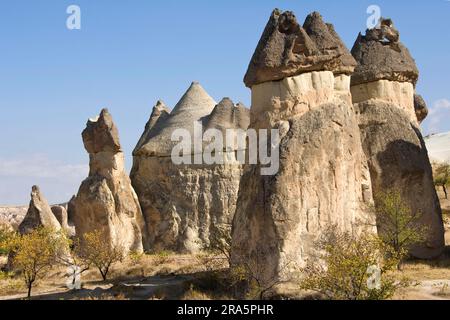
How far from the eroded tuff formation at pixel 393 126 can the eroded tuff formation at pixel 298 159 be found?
10.4 ft

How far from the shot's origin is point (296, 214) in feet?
40.5

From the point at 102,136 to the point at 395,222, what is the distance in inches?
395

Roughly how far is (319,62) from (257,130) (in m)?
1.93

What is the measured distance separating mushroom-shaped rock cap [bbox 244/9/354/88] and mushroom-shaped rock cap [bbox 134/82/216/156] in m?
9.37

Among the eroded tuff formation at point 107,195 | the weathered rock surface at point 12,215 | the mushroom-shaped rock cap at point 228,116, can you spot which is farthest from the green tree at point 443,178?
the weathered rock surface at point 12,215

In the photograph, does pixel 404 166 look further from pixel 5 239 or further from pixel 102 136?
pixel 5 239

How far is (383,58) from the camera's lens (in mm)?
18469

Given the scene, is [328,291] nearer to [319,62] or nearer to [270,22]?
[319,62]

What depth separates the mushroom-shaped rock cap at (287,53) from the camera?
1345 centimetres

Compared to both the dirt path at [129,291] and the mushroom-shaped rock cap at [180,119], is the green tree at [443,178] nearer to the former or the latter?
the mushroom-shaped rock cap at [180,119]

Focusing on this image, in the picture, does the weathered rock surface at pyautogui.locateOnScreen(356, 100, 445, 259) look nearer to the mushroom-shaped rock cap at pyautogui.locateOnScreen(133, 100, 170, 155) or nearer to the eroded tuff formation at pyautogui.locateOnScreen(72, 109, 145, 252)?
the eroded tuff formation at pyautogui.locateOnScreen(72, 109, 145, 252)

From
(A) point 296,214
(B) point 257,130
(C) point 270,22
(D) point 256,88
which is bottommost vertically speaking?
(A) point 296,214
